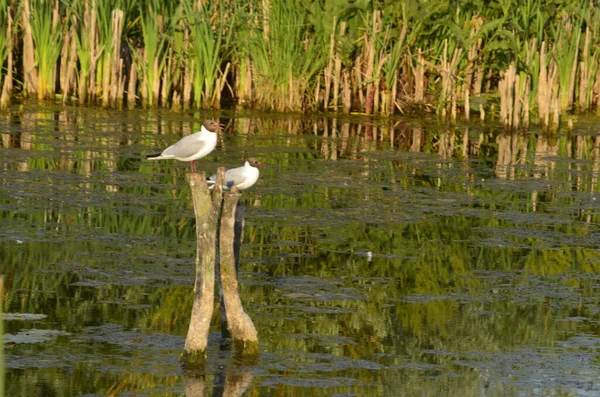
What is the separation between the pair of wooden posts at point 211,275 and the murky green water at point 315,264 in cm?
10

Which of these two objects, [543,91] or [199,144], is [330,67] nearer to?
[543,91]

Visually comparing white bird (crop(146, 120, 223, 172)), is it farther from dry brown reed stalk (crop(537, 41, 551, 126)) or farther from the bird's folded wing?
dry brown reed stalk (crop(537, 41, 551, 126))

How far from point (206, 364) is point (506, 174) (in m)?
6.19

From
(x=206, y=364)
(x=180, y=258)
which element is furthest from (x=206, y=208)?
(x=180, y=258)

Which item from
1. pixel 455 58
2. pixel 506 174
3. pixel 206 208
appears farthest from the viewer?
pixel 455 58

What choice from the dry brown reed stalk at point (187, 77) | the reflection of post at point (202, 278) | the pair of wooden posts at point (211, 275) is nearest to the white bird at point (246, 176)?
the pair of wooden posts at point (211, 275)

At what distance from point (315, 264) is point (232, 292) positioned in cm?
199

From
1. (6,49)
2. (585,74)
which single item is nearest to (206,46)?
(6,49)

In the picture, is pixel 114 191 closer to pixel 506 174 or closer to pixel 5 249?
pixel 5 249

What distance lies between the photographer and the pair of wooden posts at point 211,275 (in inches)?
207

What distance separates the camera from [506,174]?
1095 centimetres

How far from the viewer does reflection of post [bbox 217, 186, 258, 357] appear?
5.47 metres

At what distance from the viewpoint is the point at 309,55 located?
13.5 meters

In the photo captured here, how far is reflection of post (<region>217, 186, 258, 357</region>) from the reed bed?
760 cm
